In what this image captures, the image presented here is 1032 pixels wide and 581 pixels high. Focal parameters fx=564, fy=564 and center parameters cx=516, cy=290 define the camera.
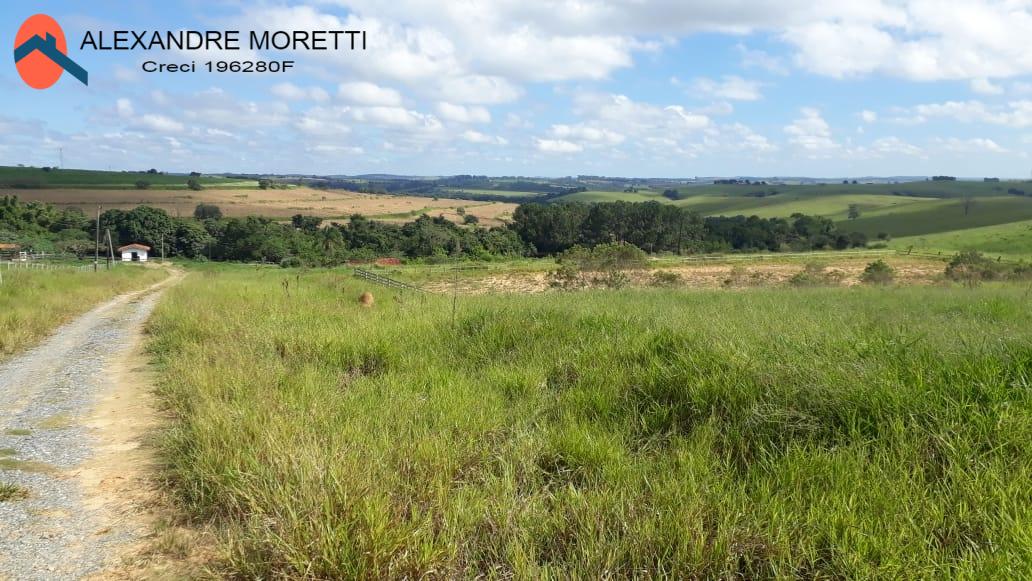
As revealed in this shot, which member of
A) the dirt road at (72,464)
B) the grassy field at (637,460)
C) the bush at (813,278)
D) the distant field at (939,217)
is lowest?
the bush at (813,278)

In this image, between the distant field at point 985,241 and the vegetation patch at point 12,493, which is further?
the distant field at point 985,241

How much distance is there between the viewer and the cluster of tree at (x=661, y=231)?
8669 centimetres

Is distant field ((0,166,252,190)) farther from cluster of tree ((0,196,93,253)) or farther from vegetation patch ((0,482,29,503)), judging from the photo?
vegetation patch ((0,482,29,503))

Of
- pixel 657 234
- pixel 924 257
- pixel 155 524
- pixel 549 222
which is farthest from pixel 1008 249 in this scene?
pixel 155 524

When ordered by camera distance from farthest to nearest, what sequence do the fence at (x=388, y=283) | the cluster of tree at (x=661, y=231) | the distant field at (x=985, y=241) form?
1. the cluster of tree at (x=661, y=231)
2. the distant field at (x=985, y=241)
3. the fence at (x=388, y=283)

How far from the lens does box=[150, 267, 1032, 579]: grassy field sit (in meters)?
2.72

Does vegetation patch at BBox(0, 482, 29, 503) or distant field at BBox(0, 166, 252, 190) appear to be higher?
distant field at BBox(0, 166, 252, 190)

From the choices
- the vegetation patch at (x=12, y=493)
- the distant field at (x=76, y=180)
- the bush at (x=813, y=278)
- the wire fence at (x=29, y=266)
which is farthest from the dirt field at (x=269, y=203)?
the vegetation patch at (x=12, y=493)

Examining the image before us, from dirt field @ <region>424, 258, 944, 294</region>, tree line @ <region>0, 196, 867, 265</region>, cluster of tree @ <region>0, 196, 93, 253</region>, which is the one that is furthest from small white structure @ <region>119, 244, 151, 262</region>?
dirt field @ <region>424, 258, 944, 294</region>

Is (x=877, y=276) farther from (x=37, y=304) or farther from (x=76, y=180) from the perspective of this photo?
(x=76, y=180)

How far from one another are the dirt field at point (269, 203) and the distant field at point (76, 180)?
597 centimetres

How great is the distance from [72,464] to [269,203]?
115m

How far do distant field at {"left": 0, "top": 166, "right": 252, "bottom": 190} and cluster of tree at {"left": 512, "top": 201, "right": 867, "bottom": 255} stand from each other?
270 ft

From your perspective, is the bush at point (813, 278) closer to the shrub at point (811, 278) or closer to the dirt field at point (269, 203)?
the shrub at point (811, 278)
